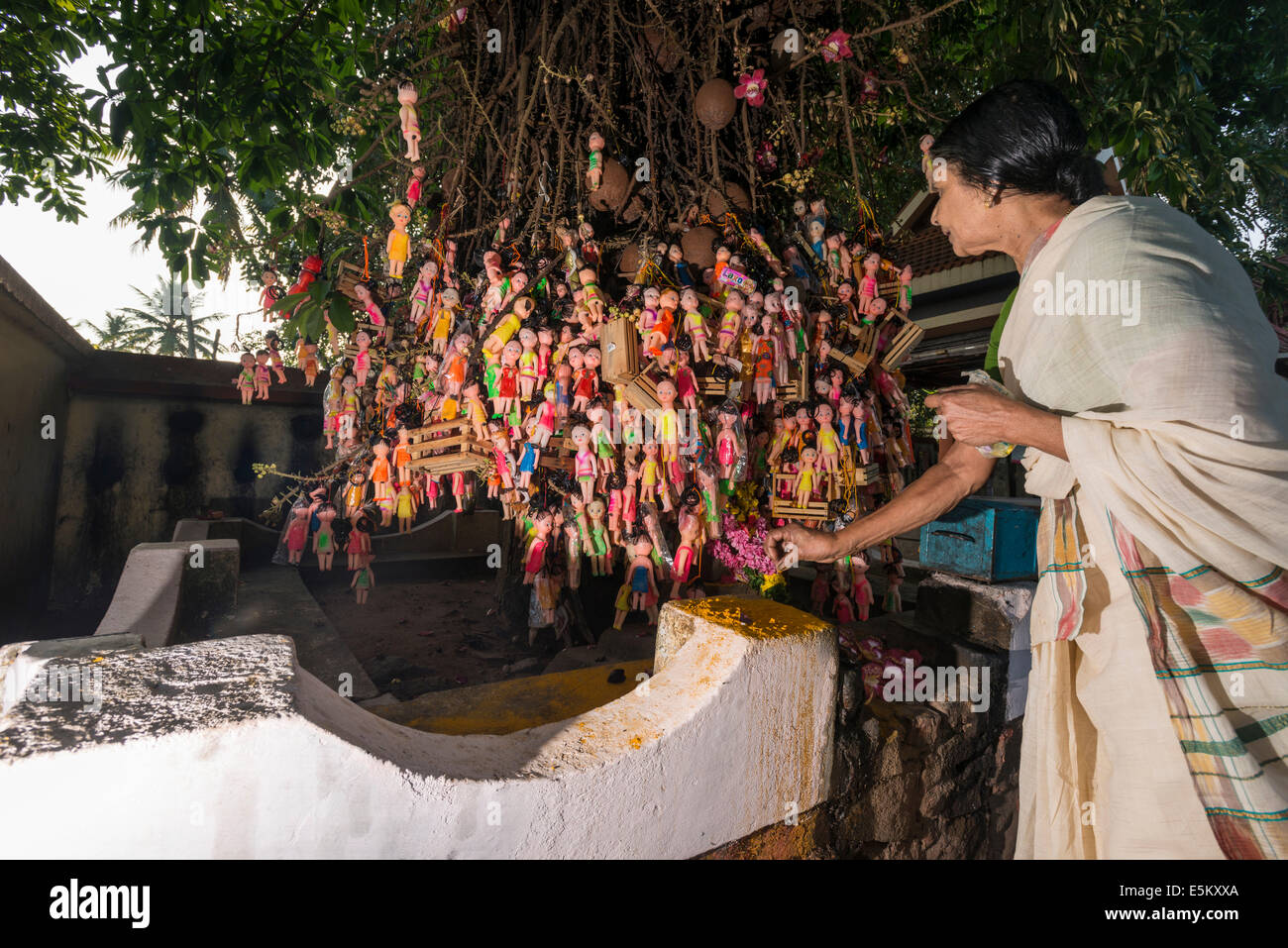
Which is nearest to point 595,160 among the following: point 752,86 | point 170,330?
point 752,86

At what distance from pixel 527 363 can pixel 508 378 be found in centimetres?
12

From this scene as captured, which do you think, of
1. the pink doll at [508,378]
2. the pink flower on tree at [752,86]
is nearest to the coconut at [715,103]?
the pink flower on tree at [752,86]

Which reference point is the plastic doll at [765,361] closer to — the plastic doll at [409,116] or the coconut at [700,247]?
the coconut at [700,247]

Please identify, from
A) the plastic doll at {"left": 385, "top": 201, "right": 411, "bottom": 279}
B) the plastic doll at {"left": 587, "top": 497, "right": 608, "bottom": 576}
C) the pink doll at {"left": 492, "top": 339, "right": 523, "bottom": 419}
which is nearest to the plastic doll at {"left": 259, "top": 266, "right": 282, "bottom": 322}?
the plastic doll at {"left": 385, "top": 201, "right": 411, "bottom": 279}

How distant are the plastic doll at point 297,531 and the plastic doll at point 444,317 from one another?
1.65 m

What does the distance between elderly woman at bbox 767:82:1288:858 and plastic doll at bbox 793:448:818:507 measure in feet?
5.59

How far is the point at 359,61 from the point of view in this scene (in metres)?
5.30

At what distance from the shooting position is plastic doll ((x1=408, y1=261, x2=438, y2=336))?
131 inches

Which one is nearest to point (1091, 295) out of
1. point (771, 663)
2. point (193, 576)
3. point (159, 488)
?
point (771, 663)

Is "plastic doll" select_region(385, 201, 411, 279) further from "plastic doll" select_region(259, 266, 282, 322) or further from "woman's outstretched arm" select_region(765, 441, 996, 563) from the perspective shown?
"woman's outstretched arm" select_region(765, 441, 996, 563)

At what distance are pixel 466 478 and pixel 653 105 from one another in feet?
8.39

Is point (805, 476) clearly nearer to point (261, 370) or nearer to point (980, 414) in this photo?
point (980, 414)
